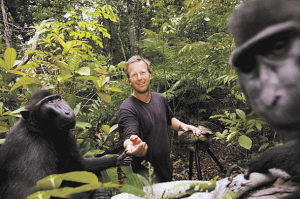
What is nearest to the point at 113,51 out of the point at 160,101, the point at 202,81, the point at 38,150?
the point at 202,81

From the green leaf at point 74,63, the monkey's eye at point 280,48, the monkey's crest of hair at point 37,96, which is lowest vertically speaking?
the monkey's crest of hair at point 37,96

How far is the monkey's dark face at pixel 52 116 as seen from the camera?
206 cm

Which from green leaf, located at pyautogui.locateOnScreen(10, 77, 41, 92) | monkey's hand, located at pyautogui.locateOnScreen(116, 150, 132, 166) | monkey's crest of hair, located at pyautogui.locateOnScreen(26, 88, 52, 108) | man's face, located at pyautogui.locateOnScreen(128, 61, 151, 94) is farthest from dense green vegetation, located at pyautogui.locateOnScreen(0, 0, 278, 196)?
monkey's hand, located at pyautogui.locateOnScreen(116, 150, 132, 166)

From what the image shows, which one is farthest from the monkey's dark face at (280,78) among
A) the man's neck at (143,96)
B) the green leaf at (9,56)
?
the green leaf at (9,56)

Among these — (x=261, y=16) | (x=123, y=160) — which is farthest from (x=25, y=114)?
(x=261, y=16)

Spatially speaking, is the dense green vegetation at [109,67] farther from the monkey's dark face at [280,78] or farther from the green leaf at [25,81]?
the monkey's dark face at [280,78]

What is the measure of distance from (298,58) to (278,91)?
12 cm

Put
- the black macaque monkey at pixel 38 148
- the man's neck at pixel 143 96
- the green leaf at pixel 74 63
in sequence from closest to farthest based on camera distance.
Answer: the black macaque monkey at pixel 38 148 → the green leaf at pixel 74 63 → the man's neck at pixel 143 96

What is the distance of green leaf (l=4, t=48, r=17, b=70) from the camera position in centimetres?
232

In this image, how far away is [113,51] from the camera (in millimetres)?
9570

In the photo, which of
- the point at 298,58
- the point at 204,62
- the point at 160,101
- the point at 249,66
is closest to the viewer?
the point at 298,58

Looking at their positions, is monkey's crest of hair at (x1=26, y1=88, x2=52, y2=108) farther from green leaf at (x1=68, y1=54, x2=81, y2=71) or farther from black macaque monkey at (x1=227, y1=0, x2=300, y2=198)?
black macaque monkey at (x1=227, y1=0, x2=300, y2=198)

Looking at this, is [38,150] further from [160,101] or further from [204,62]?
[204,62]

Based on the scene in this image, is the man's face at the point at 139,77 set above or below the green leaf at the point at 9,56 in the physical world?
below
